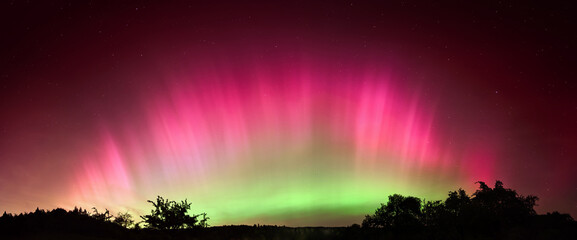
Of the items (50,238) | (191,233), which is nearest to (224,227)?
(191,233)

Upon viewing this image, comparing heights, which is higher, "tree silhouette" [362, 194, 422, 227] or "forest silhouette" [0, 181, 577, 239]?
"tree silhouette" [362, 194, 422, 227]

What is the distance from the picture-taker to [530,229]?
1130 inches

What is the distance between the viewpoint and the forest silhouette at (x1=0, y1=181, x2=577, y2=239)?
25.2 m

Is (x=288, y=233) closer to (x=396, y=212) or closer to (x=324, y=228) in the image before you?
(x=324, y=228)

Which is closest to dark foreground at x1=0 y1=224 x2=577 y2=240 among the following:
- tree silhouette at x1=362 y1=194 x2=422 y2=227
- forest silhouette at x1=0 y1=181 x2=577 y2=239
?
forest silhouette at x1=0 y1=181 x2=577 y2=239

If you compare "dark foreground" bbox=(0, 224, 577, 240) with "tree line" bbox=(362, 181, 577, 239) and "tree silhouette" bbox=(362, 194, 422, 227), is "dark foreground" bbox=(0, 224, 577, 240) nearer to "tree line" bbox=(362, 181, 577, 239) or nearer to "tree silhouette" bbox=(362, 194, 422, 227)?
"tree line" bbox=(362, 181, 577, 239)

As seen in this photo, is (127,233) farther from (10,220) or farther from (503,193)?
(503,193)

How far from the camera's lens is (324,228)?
33.5 m

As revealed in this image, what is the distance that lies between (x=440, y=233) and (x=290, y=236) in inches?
435

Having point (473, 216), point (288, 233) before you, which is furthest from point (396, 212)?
point (288, 233)

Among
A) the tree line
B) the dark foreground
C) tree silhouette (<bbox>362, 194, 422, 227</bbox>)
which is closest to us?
the dark foreground

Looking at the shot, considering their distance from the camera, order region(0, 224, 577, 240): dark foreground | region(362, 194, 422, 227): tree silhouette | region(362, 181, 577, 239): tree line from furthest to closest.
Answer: region(362, 194, 422, 227): tree silhouette, region(362, 181, 577, 239): tree line, region(0, 224, 577, 240): dark foreground

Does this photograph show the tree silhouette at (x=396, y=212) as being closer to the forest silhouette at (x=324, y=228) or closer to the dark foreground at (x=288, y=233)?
the forest silhouette at (x=324, y=228)

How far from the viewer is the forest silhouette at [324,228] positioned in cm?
2522
